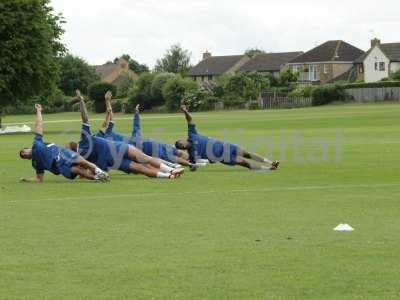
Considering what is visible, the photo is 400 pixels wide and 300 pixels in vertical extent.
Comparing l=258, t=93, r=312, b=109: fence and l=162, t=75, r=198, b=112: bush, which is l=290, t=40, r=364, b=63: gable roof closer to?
l=258, t=93, r=312, b=109: fence

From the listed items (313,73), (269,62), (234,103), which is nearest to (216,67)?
(269,62)

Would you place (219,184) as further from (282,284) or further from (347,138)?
(347,138)

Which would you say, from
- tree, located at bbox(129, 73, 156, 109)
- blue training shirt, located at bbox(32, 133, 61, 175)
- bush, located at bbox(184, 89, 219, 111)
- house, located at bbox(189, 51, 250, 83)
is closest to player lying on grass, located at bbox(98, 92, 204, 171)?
blue training shirt, located at bbox(32, 133, 61, 175)

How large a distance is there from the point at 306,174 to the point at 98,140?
4.97 m

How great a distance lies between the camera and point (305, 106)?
4028 inches

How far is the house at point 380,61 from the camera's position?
128125 mm

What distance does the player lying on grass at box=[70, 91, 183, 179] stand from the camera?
73.8 feet

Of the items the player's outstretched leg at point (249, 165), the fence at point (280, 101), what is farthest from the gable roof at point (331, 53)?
the player's outstretched leg at point (249, 165)

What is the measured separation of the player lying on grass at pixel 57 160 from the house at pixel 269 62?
13204cm

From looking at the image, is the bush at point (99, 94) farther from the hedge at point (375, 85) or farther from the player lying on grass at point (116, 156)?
the player lying on grass at point (116, 156)

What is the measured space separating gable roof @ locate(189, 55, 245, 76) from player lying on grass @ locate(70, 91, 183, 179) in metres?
143

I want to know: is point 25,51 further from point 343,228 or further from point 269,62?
point 269,62

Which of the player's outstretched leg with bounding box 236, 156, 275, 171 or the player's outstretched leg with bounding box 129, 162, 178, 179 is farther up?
the player's outstretched leg with bounding box 129, 162, 178, 179

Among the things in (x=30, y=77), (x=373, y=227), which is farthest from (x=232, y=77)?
(x=373, y=227)
